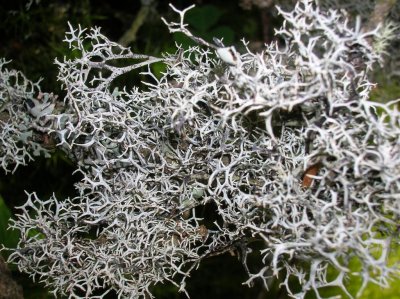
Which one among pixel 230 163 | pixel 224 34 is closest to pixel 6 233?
pixel 230 163

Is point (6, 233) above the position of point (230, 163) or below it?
below

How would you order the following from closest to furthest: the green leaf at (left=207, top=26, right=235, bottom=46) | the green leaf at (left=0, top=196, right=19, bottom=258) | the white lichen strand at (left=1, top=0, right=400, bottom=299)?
1. the white lichen strand at (left=1, top=0, right=400, bottom=299)
2. the green leaf at (left=0, top=196, right=19, bottom=258)
3. the green leaf at (left=207, top=26, right=235, bottom=46)

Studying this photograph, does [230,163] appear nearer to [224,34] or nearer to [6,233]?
[6,233]

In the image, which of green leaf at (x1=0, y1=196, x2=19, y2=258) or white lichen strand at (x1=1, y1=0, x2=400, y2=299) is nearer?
white lichen strand at (x1=1, y1=0, x2=400, y2=299)

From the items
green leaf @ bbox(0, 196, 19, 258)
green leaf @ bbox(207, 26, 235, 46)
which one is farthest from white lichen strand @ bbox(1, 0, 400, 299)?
green leaf @ bbox(207, 26, 235, 46)

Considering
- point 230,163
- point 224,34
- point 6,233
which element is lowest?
point 6,233

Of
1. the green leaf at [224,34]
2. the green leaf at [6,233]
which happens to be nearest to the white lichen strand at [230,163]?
the green leaf at [6,233]

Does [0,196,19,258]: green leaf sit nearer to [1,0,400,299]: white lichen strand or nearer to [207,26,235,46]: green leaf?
[1,0,400,299]: white lichen strand

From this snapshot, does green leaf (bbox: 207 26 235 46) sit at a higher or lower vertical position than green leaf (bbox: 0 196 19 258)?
higher

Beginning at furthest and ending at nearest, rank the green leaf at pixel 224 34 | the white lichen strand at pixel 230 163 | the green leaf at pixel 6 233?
the green leaf at pixel 224 34 → the green leaf at pixel 6 233 → the white lichen strand at pixel 230 163

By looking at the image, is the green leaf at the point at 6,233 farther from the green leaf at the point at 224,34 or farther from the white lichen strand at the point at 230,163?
the green leaf at the point at 224,34

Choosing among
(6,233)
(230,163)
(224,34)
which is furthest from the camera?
(224,34)

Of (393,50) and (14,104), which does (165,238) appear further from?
(393,50)
